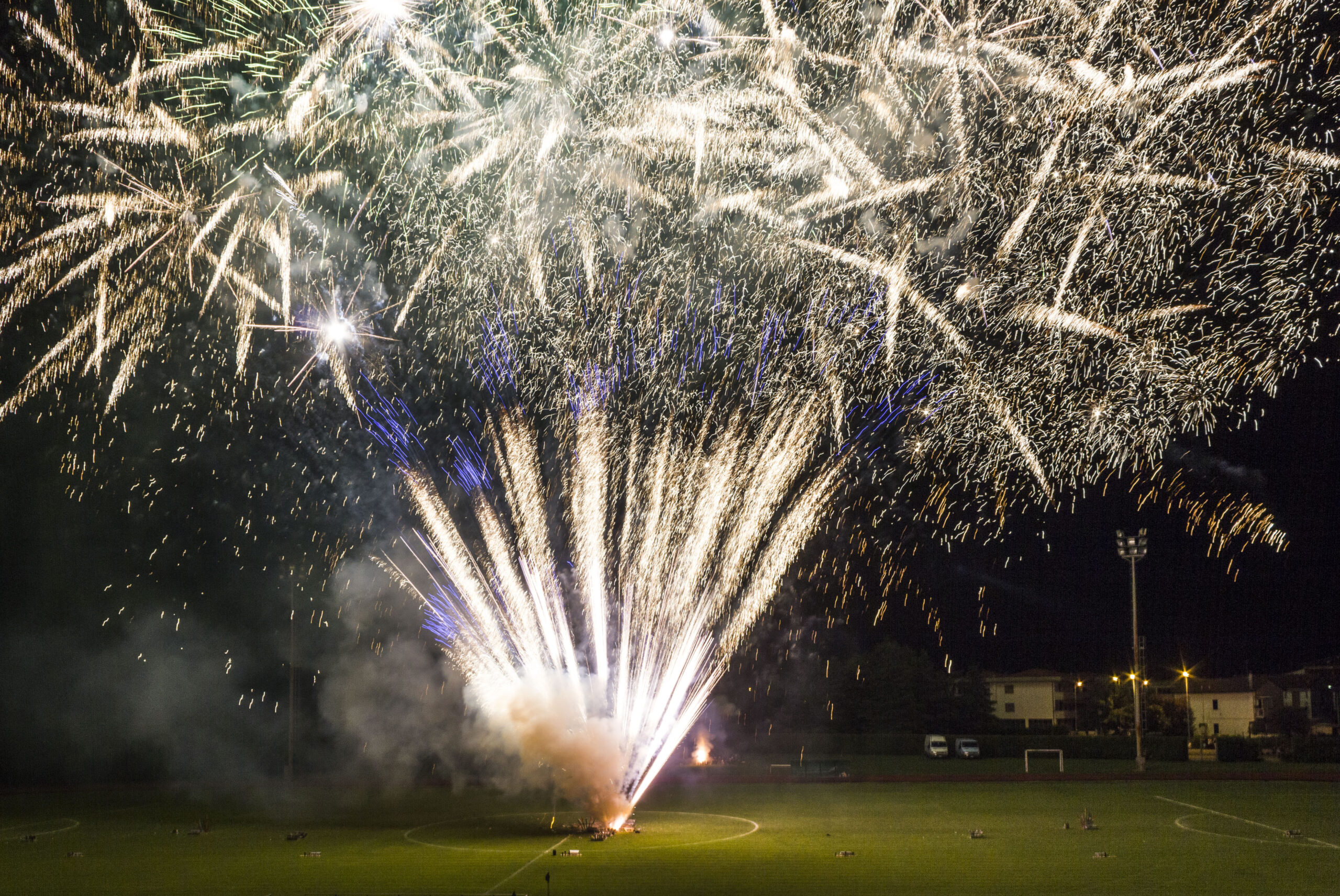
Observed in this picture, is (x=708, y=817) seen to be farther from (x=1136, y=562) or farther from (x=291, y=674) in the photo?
(x=1136, y=562)

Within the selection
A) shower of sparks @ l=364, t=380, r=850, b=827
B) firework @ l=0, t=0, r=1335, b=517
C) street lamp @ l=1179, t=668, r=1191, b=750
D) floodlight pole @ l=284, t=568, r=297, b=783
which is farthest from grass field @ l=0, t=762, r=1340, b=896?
street lamp @ l=1179, t=668, r=1191, b=750

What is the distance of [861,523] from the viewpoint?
83.3ft

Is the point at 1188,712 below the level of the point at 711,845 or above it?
below

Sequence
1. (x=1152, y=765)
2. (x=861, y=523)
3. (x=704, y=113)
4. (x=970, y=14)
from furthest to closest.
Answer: (x=1152, y=765), (x=861, y=523), (x=704, y=113), (x=970, y=14)

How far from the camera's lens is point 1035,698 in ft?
275

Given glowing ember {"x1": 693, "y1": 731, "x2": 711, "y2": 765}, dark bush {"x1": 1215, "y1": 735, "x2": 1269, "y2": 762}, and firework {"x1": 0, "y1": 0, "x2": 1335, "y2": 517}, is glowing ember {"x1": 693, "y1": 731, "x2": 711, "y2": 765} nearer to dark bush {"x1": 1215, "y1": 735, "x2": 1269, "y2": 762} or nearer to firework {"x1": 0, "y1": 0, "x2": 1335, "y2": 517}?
dark bush {"x1": 1215, "y1": 735, "x2": 1269, "y2": 762}

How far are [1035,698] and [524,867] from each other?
7718 centimetres

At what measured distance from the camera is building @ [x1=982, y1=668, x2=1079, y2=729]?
3254 inches

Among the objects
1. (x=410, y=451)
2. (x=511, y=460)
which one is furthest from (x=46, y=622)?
(x=511, y=460)

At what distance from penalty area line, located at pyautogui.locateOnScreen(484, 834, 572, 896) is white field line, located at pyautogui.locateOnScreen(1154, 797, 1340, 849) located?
1112 centimetres

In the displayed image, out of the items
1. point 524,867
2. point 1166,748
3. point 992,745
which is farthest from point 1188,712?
point 524,867

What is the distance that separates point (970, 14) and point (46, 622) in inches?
1123

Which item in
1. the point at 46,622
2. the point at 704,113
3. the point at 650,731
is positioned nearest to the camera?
the point at 704,113

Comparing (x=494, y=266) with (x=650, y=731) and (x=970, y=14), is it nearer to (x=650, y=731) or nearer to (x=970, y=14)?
(x=970, y=14)
